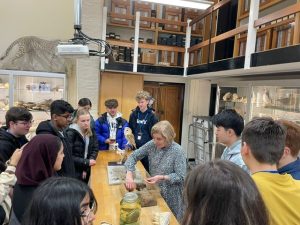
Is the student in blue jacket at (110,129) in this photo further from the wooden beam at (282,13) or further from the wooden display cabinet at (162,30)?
the wooden display cabinet at (162,30)

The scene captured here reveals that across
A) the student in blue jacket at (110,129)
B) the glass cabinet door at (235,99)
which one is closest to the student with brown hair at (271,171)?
the student in blue jacket at (110,129)

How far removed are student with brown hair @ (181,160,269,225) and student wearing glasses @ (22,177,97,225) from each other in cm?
38

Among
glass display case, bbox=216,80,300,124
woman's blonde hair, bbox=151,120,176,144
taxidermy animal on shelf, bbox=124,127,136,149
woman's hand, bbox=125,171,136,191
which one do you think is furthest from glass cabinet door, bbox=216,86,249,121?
woman's hand, bbox=125,171,136,191

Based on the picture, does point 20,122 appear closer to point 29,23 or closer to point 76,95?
point 76,95

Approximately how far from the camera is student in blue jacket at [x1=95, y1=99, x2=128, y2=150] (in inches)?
134

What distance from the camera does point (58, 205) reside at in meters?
0.86

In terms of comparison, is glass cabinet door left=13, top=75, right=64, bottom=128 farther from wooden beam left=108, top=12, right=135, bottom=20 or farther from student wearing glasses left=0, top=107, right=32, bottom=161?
student wearing glasses left=0, top=107, right=32, bottom=161

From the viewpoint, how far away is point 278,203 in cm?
105

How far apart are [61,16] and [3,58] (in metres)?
1.57

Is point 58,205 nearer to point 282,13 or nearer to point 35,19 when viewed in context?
point 282,13

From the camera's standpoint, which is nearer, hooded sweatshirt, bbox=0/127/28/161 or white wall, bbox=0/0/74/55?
hooded sweatshirt, bbox=0/127/28/161

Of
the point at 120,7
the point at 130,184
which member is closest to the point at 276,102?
the point at 130,184

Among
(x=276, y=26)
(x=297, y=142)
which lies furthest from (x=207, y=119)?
(x=297, y=142)

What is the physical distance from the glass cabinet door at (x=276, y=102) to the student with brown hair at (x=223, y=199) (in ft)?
9.16
